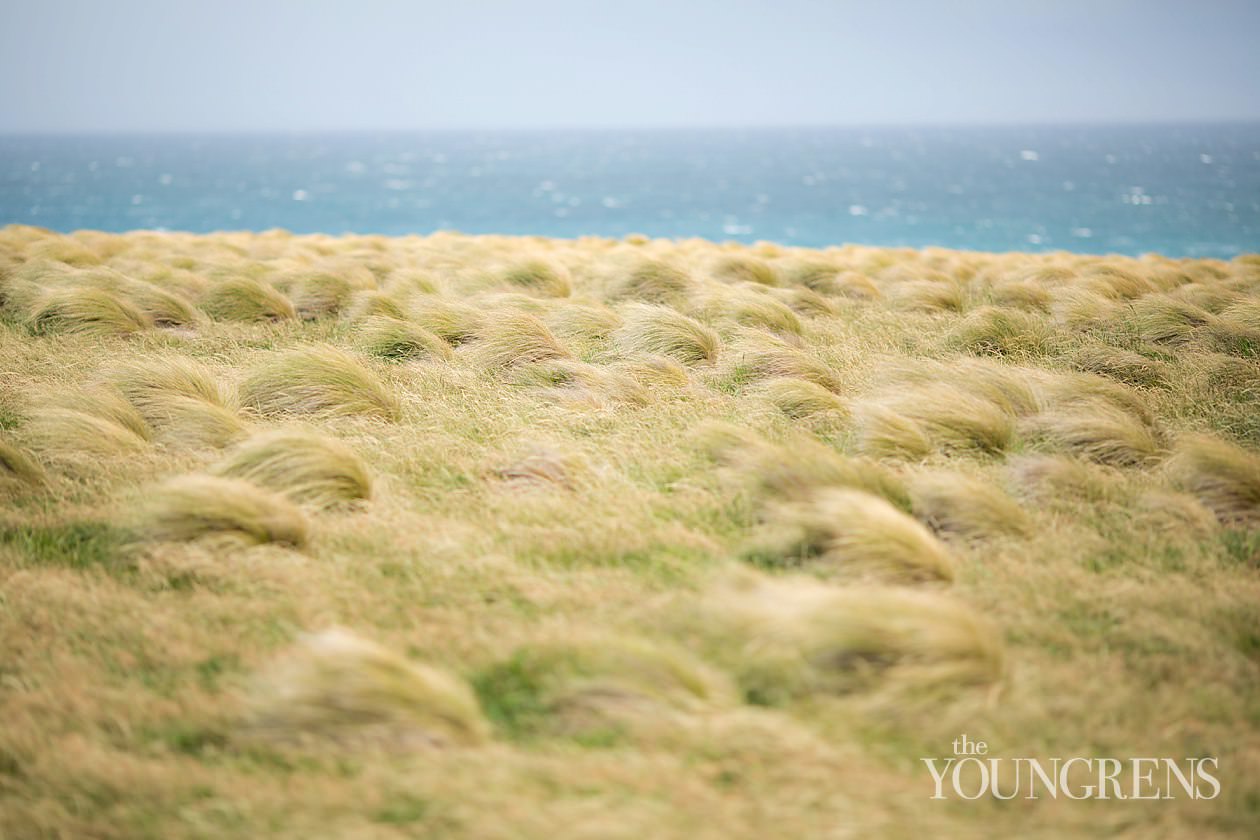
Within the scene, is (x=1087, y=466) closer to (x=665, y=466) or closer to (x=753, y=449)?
(x=753, y=449)

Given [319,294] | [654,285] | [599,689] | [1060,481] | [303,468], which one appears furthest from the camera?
[654,285]

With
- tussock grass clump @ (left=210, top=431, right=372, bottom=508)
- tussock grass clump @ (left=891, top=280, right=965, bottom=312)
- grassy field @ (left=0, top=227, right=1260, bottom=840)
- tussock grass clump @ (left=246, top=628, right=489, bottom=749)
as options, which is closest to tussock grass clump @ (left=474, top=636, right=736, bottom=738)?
grassy field @ (left=0, top=227, right=1260, bottom=840)

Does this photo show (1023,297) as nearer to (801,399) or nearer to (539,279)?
(801,399)

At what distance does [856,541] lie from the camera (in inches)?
114

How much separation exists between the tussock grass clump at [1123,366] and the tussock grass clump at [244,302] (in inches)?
256

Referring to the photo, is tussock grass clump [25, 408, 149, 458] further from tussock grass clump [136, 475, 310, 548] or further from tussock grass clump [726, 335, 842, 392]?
tussock grass clump [726, 335, 842, 392]

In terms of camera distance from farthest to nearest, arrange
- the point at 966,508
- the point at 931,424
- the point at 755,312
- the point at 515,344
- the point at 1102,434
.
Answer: the point at 755,312, the point at 515,344, the point at 931,424, the point at 1102,434, the point at 966,508

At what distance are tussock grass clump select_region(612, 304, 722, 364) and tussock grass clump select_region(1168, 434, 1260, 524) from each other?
9.87 feet

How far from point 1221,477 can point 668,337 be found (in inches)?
135

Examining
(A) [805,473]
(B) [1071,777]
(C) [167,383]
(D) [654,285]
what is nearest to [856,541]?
(A) [805,473]

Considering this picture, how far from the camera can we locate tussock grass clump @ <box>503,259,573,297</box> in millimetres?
8431

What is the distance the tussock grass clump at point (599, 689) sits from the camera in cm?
220

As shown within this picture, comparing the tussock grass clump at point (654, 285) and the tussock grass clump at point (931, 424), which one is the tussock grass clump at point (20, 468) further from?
the tussock grass clump at point (654, 285)

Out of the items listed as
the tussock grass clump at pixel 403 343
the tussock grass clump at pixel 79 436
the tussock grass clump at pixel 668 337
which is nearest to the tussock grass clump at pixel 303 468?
the tussock grass clump at pixel 79 436
